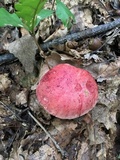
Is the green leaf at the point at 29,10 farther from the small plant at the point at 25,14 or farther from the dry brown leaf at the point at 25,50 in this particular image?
the dry brown leaf at the point at 25,50

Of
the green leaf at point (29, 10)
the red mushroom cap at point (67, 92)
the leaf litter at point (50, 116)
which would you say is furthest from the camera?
the leaf litter at point (50, 116)

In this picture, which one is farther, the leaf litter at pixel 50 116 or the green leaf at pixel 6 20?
the leaf litter at pixel 50 116

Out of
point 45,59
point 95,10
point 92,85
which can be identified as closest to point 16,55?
point 45,59

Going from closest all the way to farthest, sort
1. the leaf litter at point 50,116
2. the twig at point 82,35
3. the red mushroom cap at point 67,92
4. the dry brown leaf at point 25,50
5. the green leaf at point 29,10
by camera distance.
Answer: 1. the green leaf at point 29,10
2. the red mushroom cap at point 67,92
3. the leaf litter at point 50,116
4. the dry brown leaf at point 25,50
5. the twig at point 82,35

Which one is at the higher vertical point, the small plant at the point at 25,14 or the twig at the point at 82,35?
the small plant at the point at 25,14

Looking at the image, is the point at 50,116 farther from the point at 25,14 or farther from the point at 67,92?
the point at 25,14

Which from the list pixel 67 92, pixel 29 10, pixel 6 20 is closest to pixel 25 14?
pixel 29 10

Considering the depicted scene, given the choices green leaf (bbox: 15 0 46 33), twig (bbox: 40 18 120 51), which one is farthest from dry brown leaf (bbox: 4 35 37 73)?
green leaf (bbox: 15 0 46 33)

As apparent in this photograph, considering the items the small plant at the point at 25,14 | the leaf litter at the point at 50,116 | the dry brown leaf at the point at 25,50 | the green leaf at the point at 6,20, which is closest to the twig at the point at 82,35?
the leaf litter at the point at 50,116
